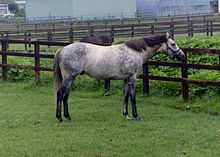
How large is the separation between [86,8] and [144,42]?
156 feet

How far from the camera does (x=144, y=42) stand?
392 inches

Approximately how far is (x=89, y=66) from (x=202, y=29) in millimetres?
20856

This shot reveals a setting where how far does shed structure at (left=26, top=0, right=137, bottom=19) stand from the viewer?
56.8 metres

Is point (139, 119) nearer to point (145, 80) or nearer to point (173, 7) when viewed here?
point (145, 80)

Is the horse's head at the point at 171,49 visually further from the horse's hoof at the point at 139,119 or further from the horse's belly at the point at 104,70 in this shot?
the horse's hoof at the point at 139,119

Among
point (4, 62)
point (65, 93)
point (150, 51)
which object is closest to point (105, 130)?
point (65, 93)

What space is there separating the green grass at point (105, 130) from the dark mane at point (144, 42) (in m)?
1.30

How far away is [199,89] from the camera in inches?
432


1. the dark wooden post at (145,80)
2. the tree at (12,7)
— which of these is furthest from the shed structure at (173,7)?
the tree at (12,7)

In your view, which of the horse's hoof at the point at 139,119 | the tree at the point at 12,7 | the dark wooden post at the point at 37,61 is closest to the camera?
the horse's hoof at the point at 139,119

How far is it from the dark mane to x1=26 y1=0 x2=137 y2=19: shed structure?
4522 cm

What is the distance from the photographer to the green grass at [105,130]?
734 centimetres

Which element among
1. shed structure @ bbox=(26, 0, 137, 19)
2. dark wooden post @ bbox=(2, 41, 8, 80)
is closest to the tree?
shed structure @ bbox=(26, 0, 137, 19)

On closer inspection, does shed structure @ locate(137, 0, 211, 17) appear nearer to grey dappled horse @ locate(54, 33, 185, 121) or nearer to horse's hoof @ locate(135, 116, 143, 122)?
grey dappled horse @ locate(54, 33, 185, 121)
